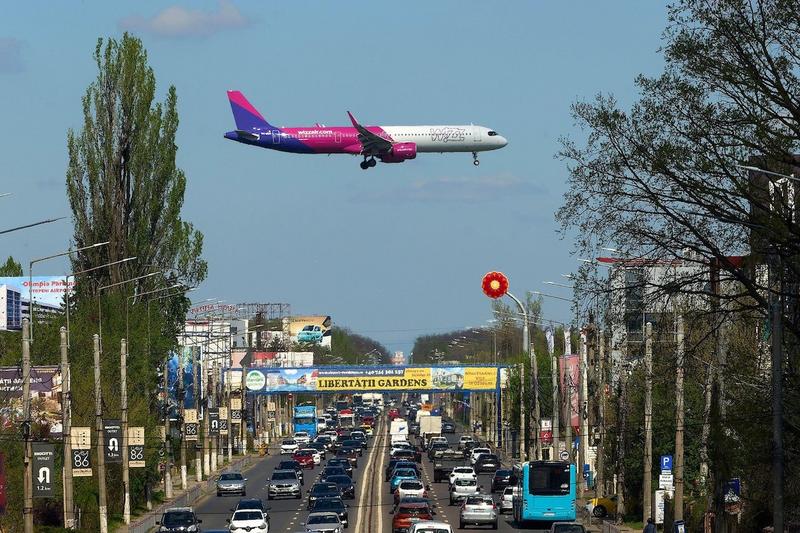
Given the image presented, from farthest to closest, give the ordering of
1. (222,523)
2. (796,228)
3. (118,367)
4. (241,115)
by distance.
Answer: (241,115), (118,367), (222,523), (796,228)

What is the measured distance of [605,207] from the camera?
3309 centimetres

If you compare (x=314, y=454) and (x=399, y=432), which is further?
(x=399, y=432)

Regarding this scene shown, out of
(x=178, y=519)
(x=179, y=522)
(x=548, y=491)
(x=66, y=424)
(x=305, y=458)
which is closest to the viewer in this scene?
(x=66, y=424)

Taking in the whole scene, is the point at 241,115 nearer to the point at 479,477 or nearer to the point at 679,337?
the point at 479,477

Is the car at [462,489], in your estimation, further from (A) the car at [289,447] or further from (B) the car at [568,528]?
(A) the car at [289,447]

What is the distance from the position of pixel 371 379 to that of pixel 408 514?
89.6m

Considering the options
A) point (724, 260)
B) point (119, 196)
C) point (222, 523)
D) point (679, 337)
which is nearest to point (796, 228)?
point (724, 260)

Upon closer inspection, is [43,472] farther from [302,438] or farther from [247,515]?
[302,438]

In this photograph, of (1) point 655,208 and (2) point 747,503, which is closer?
(1) point 655,208

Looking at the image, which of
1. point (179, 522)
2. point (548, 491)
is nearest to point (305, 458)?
point (548, 491)

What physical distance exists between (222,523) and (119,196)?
25139 millimetres

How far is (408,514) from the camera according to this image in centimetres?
5794

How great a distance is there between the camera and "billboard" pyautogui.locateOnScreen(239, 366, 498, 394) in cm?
14562

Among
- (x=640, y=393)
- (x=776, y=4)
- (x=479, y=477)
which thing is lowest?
(x=479, y=477)
